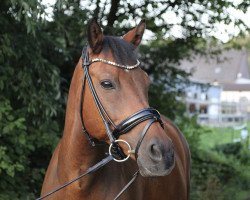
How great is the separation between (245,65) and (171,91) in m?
54.3

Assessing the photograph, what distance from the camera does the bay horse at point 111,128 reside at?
2535 millimetres

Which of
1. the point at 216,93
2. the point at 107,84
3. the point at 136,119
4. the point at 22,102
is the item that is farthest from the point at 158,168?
the point at 216,93

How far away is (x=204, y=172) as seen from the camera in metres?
8.93

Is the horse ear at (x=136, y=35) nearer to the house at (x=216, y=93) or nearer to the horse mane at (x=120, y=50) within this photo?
the horse mane at (x=120, y=50)

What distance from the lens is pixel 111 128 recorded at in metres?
2.69

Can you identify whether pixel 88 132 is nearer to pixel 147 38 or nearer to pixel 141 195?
pixel 141 195

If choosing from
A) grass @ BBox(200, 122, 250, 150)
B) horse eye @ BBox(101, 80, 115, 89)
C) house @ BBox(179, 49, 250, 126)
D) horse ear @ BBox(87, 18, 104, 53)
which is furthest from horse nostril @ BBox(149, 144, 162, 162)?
grass @ BBox(200, 122, 250, 150)

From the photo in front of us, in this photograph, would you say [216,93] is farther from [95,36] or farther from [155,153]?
[155,153]

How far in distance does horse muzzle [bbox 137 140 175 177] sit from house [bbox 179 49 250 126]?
19.3 ft

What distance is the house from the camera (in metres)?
8.73

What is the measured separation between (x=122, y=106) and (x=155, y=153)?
0.34 metres

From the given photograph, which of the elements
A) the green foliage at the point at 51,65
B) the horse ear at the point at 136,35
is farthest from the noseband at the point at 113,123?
the green foliage at the point at 51,65

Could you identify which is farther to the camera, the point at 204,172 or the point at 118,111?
the point at 204,172

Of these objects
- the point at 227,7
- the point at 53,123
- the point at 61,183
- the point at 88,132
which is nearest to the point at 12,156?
the point at 53,123
